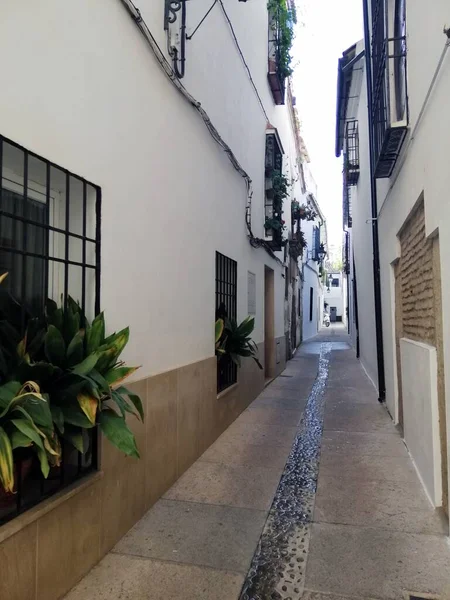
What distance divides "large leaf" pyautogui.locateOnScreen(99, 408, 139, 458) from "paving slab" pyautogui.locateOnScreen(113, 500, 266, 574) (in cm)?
102

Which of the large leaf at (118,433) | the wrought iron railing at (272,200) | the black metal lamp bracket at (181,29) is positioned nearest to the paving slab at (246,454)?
the large leaf at (118,433)

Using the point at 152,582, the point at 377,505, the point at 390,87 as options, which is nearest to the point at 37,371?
the point at 152,582

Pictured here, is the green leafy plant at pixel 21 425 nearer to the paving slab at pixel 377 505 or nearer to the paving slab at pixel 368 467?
the paving slab at pixel 377 505

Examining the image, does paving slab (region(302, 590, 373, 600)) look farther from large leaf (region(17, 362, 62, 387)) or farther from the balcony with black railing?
the balcony with black railing

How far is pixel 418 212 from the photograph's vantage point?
13.3 ft

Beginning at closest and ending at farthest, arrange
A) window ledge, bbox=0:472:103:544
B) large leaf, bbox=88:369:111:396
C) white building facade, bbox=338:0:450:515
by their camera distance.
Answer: window ledge, bbox=0:472:103:544
large leaf, bbox=88:369:111:396
white building facade, bbox=338:0:450:515

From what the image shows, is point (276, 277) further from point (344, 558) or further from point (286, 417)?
point (344, 558)

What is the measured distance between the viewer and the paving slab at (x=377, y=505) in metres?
3.37

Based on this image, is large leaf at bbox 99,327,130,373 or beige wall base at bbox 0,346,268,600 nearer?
beige wall base at bbox 0,346,268,600

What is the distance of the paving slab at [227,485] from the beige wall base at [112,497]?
0.40 ft

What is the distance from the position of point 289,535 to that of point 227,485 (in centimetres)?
97

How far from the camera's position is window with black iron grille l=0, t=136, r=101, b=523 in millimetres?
2344

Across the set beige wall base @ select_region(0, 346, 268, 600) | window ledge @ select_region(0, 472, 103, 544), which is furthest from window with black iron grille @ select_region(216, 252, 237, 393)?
window ledge @ select_region(0, 472, 103, 544)

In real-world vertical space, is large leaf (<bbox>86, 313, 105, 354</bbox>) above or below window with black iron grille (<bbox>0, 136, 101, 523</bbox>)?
below
